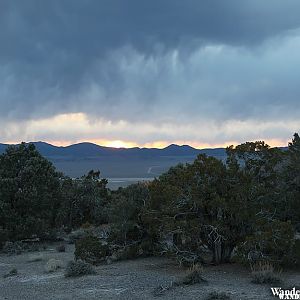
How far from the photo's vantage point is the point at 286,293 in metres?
12.1

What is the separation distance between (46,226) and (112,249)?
9832 mm

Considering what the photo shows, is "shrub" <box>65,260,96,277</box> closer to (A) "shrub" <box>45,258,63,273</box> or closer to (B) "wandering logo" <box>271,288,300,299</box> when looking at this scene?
(A) "shrub" <box>45,258,63,273</box>

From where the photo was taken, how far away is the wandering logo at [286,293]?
38.4ft

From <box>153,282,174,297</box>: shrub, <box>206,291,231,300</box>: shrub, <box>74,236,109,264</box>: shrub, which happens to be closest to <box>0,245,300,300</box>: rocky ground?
<box>153,282,174,297</box>: shrub

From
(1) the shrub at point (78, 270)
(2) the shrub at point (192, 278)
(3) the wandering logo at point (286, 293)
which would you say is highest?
(3) the wandering logo at point (286, 293)

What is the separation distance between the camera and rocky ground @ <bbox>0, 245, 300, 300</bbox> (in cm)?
1334

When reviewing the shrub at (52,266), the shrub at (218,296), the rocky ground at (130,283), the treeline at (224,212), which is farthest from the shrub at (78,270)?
the shrub at (218,296)

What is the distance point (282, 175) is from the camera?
59.7 feet

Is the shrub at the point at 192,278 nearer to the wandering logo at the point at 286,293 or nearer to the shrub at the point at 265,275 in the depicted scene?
the shrub at the point at 265,275

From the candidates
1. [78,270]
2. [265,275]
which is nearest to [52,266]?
[78,270]

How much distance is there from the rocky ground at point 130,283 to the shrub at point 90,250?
85 cm

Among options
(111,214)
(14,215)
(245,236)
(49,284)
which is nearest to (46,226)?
(14,215)

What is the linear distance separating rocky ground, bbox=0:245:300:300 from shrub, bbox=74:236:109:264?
0.85 m

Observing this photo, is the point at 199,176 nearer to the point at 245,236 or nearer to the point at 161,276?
the point at 245,236
